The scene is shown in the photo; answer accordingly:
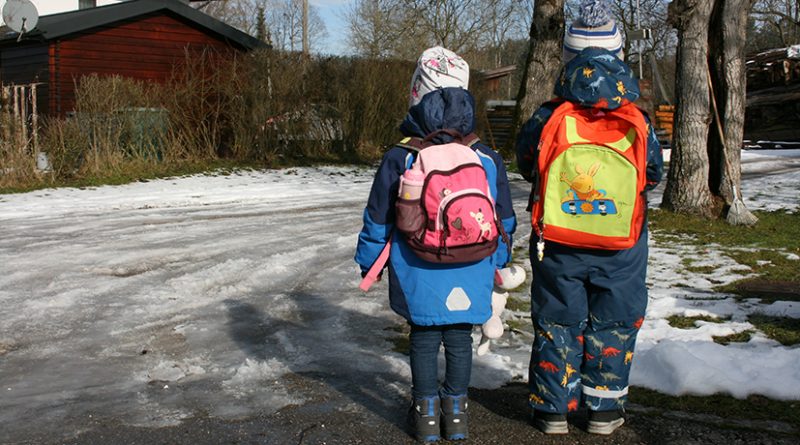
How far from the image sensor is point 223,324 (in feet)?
19.5

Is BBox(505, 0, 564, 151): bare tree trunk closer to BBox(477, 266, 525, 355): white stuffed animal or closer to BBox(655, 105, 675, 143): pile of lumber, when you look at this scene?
BBox(655, 105, 675, 143): pile of lumber

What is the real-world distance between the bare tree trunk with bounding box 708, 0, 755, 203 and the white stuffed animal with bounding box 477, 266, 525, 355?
6.78 meters

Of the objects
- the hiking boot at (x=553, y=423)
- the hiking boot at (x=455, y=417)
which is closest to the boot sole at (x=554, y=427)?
the hiking boot at (x=553, y=423)

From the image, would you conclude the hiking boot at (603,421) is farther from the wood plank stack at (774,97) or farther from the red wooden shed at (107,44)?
the wood plank stack at (774,97)

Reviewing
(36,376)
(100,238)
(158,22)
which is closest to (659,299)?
(36,376)

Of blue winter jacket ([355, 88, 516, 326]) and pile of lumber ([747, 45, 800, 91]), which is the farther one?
pile of lumber ([747, 45, 800, 91])

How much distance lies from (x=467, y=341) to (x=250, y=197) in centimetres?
1084

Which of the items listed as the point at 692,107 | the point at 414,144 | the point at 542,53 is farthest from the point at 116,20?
the point at 414,144

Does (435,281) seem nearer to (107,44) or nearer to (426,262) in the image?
(426,262)

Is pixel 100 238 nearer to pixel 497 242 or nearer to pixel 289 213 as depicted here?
pixel 289 213

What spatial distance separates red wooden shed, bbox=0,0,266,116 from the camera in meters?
21.5

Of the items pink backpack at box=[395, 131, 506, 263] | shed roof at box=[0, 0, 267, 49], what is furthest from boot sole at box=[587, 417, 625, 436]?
shed roof at box=[0, 0, 267, 49]

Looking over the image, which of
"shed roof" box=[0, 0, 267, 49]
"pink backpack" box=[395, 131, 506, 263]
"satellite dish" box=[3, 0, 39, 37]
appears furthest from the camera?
"shed roof" box=[0, 0, 267, 49]

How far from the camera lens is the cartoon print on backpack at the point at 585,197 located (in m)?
3.63
